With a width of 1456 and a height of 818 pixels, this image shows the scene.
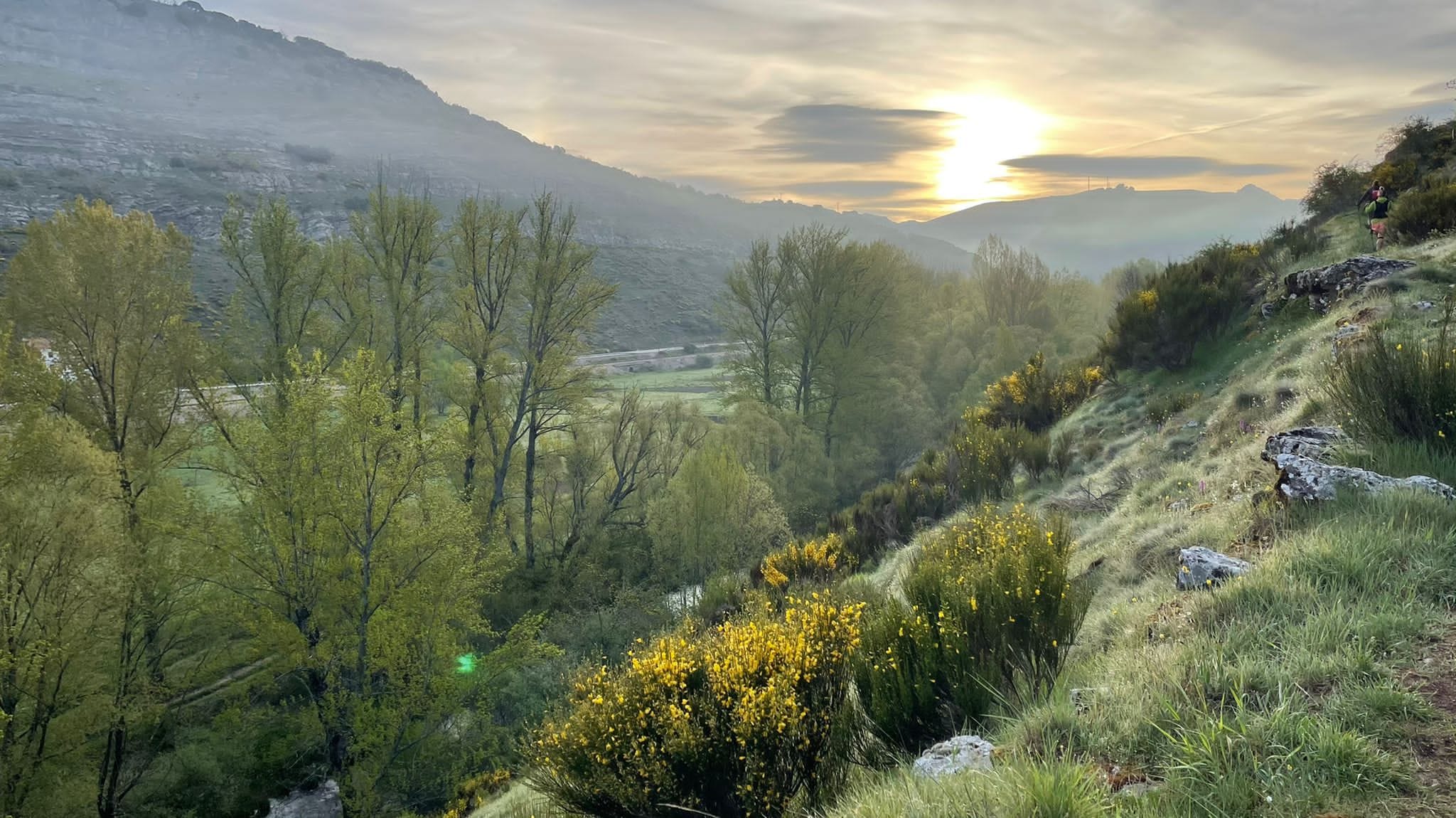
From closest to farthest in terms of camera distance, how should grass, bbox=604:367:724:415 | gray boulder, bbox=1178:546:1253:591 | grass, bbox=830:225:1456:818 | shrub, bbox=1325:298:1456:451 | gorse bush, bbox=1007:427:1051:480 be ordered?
grass, bbox=830:225:1456:818 < gray boulder, bbox=1178:546:1253:591 < shrub, bbox=1325:298:1456:451 < gorse bush, bbox=1007:427:1051:480 < grass, bbox=604:367:724:415

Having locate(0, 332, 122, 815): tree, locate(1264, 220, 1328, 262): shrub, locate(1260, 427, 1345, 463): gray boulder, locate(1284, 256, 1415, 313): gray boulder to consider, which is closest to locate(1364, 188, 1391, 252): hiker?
locate(1264, 220, 1328, 262): shrub

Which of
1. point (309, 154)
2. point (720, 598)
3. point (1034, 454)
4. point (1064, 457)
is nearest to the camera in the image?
point (1064, 457)

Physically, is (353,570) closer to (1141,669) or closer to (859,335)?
(1141,669)

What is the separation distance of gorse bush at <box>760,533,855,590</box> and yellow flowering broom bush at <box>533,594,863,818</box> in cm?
760

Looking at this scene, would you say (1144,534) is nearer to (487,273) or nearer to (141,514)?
(141,514)

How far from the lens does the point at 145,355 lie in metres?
16.2

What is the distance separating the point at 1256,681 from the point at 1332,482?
2697mm

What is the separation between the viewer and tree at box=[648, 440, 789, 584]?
23438mm

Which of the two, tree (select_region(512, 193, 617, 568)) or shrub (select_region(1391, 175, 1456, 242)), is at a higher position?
shrub (select_region(1391, 175, 1456, 242))

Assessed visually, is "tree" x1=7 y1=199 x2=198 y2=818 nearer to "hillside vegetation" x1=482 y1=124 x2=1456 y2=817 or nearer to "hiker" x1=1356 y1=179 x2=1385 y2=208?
"hillside vegetation" x1=482 y1=124 x2=1456 y2=817

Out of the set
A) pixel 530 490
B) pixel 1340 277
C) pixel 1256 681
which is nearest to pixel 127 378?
pixel 530 490

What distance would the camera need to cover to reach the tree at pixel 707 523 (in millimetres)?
23438

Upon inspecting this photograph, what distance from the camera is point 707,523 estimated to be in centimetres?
2359

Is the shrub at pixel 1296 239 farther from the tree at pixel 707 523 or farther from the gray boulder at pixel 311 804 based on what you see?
the gray boulder at pixel 311 804
